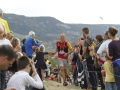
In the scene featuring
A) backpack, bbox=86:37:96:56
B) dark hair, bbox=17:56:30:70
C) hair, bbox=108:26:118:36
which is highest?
hair, bbox=108:26:118:36

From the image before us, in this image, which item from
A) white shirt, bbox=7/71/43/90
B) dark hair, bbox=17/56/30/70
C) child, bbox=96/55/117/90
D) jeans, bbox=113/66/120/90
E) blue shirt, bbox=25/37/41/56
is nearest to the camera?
white shirt, bbox=7/71/43/90

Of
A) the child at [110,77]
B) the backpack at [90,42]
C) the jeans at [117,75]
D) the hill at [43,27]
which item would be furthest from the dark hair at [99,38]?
the hill at [43,27]

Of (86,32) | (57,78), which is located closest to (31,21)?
(57,78)

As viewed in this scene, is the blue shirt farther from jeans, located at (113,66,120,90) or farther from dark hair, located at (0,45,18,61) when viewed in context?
dark hair, located at (0,45,18,61)

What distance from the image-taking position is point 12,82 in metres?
5.33

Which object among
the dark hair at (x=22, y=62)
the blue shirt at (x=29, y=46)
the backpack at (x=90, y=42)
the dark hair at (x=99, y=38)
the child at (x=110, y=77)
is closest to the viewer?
the dark hair at (x=22, y=62)

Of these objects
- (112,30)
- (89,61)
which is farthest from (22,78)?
(89,61)

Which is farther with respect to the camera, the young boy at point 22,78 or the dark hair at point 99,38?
the dark hair at point 99,38

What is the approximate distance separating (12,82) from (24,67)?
0.38 metres

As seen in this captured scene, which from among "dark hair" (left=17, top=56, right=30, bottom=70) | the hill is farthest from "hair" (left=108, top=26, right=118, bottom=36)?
the hill

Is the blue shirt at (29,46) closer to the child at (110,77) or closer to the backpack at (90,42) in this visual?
the backpack at (90,42)

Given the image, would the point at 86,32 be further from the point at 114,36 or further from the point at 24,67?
the point at 24,67

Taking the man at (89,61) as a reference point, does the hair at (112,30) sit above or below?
above

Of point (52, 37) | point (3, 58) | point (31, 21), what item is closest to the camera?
point (3, 58)
